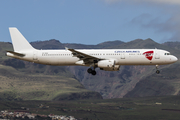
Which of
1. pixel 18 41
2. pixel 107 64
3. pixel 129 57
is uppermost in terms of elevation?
pixel 18 41

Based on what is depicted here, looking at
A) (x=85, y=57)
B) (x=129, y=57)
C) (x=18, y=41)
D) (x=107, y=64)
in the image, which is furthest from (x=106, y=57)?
(x=18, y=41)

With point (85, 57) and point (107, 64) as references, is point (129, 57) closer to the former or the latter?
point (107, 64)

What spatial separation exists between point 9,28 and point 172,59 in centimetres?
4386

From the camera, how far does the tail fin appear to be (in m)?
85.2

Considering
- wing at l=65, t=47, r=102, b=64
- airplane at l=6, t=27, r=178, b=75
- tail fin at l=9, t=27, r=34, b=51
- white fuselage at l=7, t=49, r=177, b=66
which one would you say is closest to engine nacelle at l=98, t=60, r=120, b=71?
airplane at l=6, t=27, r=178, b=75

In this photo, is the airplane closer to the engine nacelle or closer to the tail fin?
the engine nacelle

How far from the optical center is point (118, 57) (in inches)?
3073

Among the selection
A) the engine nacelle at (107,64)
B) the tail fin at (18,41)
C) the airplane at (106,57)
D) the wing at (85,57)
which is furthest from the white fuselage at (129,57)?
the tail fin at (18,41)

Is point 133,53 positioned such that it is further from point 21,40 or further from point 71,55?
point 21,40

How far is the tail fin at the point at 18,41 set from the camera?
85188 mm

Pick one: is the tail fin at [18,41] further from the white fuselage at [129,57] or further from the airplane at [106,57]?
the white fuselage at [129,57]

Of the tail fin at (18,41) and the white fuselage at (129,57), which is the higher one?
the tail fin at (18,41)

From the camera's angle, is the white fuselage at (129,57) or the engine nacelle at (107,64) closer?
the engine nacelle at (107,64)

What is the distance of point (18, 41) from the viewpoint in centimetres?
8581
